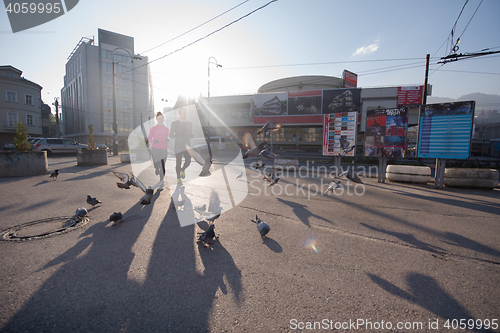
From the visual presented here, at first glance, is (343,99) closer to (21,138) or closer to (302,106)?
(302,106)

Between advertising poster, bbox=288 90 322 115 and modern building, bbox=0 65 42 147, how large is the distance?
3875cm

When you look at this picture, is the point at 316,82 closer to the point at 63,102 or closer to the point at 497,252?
the point at 497,252

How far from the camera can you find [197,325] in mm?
1559

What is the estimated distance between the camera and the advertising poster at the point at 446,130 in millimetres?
6809

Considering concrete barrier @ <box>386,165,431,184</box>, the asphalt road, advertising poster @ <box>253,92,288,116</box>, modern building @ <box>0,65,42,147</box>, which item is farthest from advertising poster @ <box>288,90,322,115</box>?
modern building @ <box>0,65,42,147</box>

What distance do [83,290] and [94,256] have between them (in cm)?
69

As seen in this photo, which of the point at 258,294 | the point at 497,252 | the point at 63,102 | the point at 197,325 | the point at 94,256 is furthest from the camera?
the point at 63,102

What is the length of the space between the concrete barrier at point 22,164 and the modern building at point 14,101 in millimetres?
32189

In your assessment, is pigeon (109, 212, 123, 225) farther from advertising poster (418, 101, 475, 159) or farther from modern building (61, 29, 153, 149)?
modern building (61, 29, 153, 149)

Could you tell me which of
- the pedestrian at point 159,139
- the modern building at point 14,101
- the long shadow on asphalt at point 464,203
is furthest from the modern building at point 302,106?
the modern building at point 14,101

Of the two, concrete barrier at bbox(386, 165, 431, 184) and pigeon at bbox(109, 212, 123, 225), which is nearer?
pigeon at bbox(109, 212, 123, 225)

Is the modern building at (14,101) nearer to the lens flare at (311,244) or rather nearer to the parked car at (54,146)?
the parked car at (54,146)

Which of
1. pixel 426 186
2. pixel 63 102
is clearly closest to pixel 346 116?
pixel 426 186

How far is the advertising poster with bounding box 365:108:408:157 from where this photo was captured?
7926mm
